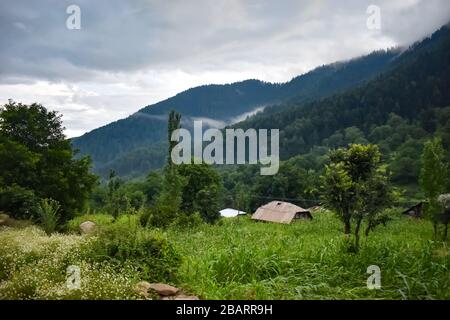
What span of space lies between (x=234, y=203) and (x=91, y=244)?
66.3m

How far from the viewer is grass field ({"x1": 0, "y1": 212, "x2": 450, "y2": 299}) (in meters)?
7.48

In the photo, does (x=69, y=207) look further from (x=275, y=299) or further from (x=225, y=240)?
(x=275, y=299)

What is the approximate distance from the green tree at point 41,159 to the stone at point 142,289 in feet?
38.5

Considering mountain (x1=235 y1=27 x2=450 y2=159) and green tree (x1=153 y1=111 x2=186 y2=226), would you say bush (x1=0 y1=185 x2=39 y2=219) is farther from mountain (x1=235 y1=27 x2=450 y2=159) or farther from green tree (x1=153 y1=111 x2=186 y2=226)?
mountain (x1=235 y1=27 x2=450 y2=159)

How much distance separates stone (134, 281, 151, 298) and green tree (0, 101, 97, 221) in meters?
11.7

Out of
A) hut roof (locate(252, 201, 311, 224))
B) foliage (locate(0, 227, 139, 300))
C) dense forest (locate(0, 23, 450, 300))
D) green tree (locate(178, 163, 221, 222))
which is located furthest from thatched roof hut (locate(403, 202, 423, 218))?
Result: foliage (locate(0, 227, 139, 300))

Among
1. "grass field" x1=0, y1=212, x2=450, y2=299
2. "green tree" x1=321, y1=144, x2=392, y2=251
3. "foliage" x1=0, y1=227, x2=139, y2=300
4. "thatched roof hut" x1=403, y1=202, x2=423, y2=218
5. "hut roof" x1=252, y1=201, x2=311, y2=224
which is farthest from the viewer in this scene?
"thatched roof hut" x1=403, y1=202, x2=423, y2=218

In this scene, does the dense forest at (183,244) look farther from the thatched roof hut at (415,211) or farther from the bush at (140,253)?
the thatched roof hut at (415,211)

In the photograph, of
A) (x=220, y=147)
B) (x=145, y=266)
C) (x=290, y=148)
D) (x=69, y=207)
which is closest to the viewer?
(x=145, y=266)

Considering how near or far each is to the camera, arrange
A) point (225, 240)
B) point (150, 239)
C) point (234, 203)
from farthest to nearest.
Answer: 1. point (234, 203)
2. point (225, 240)
3. point (150, 239)

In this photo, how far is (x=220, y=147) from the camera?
511ft

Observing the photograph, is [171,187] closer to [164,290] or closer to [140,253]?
[140,253]

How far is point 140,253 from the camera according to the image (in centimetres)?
921
